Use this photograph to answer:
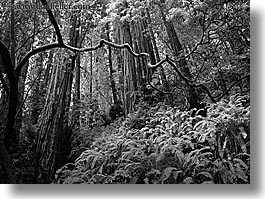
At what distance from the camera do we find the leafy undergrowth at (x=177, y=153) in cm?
163

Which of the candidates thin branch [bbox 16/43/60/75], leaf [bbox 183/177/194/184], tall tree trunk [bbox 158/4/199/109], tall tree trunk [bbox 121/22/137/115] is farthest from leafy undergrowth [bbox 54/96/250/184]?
thin branch [bbox 16/43/60/75]

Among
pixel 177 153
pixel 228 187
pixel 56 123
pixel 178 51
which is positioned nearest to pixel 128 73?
pixel 178 51

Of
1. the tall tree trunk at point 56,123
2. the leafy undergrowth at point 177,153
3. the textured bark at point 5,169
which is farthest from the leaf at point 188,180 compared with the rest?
the textured bark at point 5,169

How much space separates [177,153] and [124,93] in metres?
0.86

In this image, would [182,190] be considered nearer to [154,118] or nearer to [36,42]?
[154,118]

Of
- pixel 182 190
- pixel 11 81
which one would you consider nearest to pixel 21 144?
pixel 11 81

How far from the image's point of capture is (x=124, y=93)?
7.86ft

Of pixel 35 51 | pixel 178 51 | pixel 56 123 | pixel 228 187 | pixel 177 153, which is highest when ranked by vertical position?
pixel 178 51

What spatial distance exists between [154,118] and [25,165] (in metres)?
0.98

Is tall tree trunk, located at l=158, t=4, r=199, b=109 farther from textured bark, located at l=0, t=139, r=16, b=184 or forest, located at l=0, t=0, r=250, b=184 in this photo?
textured bark, located at l=0, t=139, r=16, b=184

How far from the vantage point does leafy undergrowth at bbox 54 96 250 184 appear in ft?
5.33

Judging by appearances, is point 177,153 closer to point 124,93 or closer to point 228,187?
point 228,187

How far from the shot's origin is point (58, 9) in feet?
7.04

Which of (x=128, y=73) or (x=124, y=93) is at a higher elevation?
(x=128, y=73)
